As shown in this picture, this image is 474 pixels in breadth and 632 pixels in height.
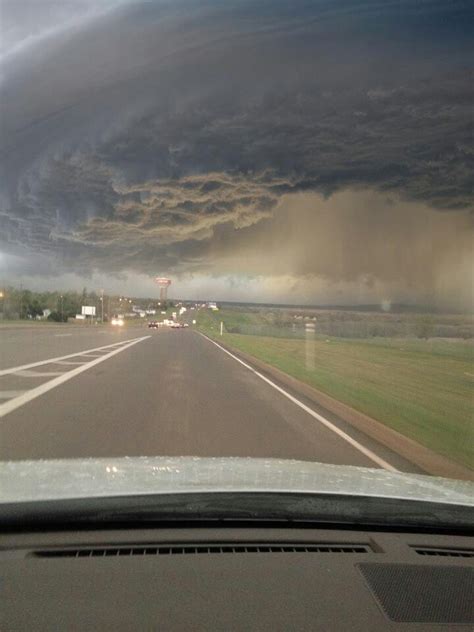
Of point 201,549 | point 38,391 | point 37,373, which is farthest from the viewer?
point 37,373

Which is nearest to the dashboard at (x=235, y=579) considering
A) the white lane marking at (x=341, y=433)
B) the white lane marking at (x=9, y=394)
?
the white lane marking at (x=341, y=433)

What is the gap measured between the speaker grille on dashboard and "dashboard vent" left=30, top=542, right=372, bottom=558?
283 mm

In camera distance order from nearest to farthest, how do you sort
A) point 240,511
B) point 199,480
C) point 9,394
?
point 240,511 < point 199,480 < point 9,394

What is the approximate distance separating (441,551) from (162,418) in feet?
28.4

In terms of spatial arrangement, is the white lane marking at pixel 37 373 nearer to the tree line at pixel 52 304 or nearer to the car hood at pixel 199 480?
Answer: the car hood at pixel 199 480

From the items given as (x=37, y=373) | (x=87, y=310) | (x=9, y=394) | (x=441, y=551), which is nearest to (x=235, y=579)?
(x=441, y=551)

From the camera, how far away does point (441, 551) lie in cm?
389

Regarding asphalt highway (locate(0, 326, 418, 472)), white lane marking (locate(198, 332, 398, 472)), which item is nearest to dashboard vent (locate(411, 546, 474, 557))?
white lane marking (locate(198, 332, 398, 472))

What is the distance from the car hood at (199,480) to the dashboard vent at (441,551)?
0.48 metres

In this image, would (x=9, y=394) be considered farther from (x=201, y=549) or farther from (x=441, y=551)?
(x=441, y=551)

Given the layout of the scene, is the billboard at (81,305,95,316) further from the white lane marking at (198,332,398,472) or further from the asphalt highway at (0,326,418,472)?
the white lane marking at (198,332,398,472)

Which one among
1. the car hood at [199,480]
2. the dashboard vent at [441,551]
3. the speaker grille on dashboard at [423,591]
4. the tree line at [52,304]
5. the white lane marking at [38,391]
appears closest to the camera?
the speaker grille on dashboard at [423,591]

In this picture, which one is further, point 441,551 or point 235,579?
point 441,551

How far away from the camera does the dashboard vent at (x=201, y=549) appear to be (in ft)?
11.8
